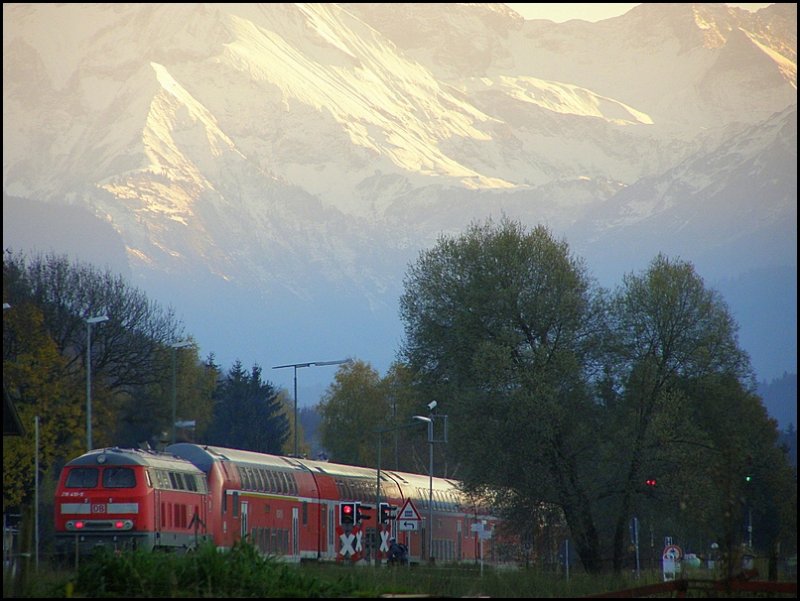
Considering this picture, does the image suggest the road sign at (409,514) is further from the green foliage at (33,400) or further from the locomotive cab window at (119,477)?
the green foliage at (33,400)

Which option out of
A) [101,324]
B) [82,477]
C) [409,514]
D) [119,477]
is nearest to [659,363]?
[409,514]

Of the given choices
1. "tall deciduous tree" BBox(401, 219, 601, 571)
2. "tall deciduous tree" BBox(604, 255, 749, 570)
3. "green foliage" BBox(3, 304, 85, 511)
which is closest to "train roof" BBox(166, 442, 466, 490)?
"tall deciduous tree" BBox(401, 219, 601, 571)

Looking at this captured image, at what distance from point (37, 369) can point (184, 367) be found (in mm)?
23630

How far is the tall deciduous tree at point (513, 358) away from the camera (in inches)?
1873

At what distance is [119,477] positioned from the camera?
3997 cm

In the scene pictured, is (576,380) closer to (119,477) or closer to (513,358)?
(513,358)

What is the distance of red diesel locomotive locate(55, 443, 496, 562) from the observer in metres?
39.6

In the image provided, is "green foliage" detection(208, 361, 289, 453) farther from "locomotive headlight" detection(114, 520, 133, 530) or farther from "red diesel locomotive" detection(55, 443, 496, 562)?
"locomotive headlight" detection(114, 520, 133, 530)

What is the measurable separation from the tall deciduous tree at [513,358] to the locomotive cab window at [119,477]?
44.2ft

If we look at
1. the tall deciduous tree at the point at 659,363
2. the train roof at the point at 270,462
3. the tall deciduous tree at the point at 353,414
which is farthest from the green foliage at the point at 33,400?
the tall deciduous tree at the point at 353,414

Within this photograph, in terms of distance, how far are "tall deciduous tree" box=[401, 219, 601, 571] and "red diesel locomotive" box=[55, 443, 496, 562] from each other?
11.3ft

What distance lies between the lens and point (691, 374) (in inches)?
1988

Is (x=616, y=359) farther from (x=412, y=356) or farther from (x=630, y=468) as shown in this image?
(x=412, y=356)

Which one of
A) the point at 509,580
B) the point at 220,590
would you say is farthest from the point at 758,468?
the point at 220,590
